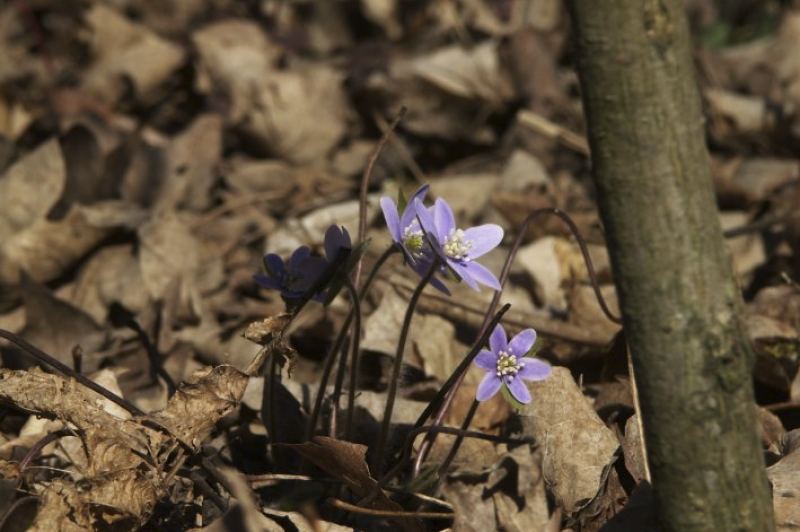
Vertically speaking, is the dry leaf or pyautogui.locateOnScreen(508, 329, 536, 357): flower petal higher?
pyautogui.locateOnScreen(508, 329, 536, 357): flower petal

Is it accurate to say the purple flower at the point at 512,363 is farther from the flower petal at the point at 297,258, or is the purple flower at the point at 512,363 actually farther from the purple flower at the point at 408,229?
the flower petal at the point at 297,258

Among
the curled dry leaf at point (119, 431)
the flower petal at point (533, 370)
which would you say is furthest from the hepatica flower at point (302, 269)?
the flower petal at point (533, 370)

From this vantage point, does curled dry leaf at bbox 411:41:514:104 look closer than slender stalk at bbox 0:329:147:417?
No

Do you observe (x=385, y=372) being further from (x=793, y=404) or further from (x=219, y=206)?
(x=219, y=206)

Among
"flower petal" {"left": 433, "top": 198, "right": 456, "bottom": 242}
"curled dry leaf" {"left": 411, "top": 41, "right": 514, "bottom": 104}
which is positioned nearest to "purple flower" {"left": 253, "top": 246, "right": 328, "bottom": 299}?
"flower petal" {"left": 433, "top": 198, "right": 456, "bottom": 242}

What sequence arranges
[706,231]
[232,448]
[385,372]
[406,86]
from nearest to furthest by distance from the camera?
Result: [706,231]
[232,448]
[385,372]
[406,86]

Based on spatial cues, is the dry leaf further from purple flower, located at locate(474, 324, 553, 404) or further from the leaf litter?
purple flower, located at locate(474, 324, 553, 404)

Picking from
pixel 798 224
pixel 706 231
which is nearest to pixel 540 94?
pixel 798 224
